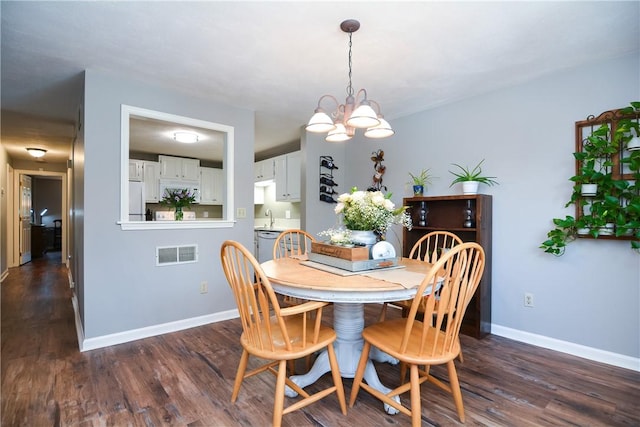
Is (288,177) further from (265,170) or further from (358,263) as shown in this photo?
(358,263)

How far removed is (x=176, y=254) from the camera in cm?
315

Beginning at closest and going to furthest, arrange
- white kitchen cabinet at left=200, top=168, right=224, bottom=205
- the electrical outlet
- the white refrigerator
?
the electrical outlet, the white refrigerator, white kitchen cabinet at left=200, top=168, right=224, bottom=205

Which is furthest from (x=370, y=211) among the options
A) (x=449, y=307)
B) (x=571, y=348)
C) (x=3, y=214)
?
(x=3, y=214)

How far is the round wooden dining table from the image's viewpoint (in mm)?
1580

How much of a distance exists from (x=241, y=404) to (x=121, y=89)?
2693 millimetres

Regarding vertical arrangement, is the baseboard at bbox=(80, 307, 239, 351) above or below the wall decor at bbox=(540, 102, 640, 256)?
below

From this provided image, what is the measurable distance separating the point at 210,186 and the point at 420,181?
14.5 feet

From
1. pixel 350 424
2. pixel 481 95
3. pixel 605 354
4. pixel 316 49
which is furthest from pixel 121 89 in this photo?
pixel 605 354

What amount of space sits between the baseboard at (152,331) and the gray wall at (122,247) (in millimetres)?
41

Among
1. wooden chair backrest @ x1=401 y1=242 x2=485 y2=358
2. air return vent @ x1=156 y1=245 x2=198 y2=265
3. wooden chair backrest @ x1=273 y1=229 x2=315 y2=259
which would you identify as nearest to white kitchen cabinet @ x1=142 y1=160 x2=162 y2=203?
wooden chair backrest @ x1=273 y1=229 x2=315 y2=259

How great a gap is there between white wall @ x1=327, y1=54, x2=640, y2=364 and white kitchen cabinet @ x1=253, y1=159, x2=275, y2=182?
2.79 meters

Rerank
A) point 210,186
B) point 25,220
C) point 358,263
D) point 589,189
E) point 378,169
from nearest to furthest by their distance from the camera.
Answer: point 358,263
point 589,189
point 378,169
point 210,186
point 25,220

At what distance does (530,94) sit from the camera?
281 centimetres

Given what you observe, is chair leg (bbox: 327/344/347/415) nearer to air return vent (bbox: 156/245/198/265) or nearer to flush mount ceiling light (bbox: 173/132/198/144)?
air return vent (bbox: 156/245/198/265)
